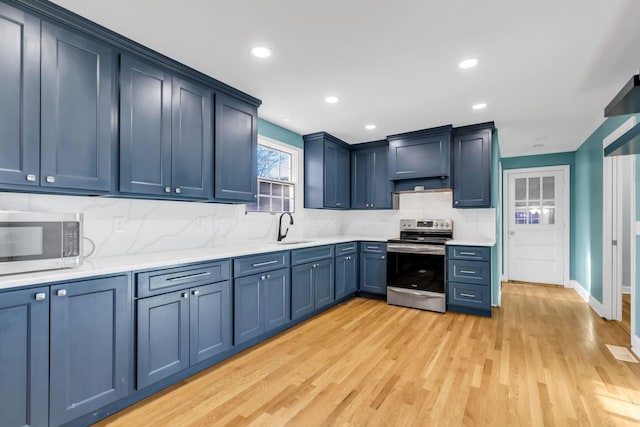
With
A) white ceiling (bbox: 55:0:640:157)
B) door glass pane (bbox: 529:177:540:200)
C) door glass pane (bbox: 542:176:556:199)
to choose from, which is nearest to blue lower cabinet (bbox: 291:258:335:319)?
white ceiling (bbox: 55:0:640:157)

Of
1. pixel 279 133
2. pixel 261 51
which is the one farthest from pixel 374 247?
pixel 261 51

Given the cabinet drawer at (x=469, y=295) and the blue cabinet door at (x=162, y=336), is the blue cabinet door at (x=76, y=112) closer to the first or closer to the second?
the blue cabinet door at (x=162, y=336)

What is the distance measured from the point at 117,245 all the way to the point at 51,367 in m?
1.00

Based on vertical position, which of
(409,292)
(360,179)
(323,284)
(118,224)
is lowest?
(409,292)

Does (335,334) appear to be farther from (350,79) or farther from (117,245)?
(350,79)

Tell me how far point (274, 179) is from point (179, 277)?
212 centimetres

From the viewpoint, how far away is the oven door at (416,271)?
399 cm

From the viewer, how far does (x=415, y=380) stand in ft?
7.63

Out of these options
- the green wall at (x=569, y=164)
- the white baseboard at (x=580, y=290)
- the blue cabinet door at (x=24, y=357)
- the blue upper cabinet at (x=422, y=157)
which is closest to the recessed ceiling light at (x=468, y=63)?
the blue upper cabinet at (x=422, y=157)

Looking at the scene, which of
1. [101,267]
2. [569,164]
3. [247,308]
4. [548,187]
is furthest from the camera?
[548,187]

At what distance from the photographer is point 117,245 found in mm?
2424

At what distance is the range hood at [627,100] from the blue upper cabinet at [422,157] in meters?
2.92

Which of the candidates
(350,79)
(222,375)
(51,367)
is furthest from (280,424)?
(350,79)

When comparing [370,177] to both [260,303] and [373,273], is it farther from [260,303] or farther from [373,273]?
[260,303]
